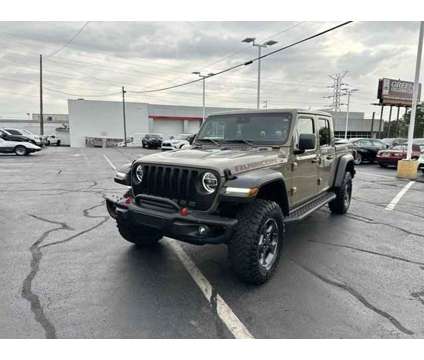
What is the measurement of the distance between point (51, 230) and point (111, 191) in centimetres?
361

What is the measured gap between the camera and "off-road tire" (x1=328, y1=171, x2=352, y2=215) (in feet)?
21.2

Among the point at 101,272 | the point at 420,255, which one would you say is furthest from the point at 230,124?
the point at 420,255

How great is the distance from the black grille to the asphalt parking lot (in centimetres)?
94

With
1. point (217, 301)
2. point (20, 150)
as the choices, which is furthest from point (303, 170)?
point (20, 150)

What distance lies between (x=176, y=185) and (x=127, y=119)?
→ 4471 cm

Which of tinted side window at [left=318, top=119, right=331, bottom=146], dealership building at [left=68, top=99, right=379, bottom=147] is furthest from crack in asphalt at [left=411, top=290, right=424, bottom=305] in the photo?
dealership building at [left=68, top=99, right=379, bottom=147]

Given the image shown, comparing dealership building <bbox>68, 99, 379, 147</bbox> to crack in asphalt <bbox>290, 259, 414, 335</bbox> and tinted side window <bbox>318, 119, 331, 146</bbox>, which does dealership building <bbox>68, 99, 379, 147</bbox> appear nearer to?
tinted side window <bbox>318, 119, 331, 146</bbox>

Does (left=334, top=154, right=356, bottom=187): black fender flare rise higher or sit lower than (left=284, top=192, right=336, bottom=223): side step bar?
higher

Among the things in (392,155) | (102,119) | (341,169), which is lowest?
(392,155)

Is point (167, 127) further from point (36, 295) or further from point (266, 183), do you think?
point (36, 295)

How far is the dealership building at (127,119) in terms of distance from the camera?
43375 millimetres

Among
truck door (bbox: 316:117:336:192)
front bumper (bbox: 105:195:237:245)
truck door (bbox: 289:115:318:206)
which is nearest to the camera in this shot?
front bumper (bbox: 105:195:237:245)

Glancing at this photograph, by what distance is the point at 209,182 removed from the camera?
11.1 ft

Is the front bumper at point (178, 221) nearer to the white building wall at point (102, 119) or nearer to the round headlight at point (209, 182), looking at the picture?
the round headlight at point (209, 182)
